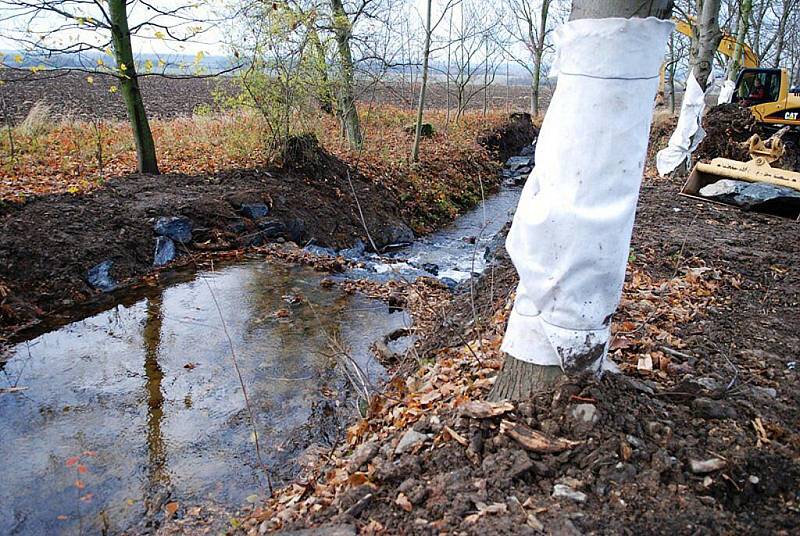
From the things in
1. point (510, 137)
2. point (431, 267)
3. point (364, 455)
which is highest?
point (510, 137)

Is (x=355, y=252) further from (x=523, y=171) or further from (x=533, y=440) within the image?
(x=523, y=171)

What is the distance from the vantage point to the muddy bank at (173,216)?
7160mm

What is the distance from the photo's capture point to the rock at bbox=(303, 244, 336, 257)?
973 centimetres

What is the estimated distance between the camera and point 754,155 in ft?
31.2

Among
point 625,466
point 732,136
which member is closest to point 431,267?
point 625,466

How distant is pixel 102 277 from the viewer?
7641 millimetres

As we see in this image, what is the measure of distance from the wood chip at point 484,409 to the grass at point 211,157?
8.38m

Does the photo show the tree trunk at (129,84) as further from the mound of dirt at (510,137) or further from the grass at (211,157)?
the mound of dirt at (510,137)

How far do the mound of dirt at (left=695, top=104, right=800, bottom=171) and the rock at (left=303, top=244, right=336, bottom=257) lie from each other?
891 centimetres

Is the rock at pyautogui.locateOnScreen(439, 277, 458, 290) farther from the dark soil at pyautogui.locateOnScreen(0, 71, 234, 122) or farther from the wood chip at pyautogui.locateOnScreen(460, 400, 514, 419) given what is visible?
the dark soil at pyautogui.locateOnScreen(0, 71, 234, 122)

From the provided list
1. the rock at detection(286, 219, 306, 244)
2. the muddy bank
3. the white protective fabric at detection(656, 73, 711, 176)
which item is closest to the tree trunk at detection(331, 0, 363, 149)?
the muddy bank

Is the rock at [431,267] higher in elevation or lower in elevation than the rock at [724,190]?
lower

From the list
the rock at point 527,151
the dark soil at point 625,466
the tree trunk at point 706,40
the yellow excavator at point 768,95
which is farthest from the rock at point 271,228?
the rock at point 527,151

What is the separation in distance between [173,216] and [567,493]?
8.28 meters
